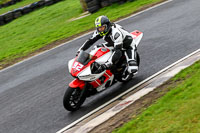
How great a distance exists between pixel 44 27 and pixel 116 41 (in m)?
12.7

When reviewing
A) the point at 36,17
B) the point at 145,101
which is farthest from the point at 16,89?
the point at 36,17

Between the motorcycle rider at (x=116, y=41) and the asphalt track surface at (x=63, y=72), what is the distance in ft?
2.28

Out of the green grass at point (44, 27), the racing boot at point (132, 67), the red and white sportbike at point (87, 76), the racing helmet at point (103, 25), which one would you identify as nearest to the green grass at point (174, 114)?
the racing boot at point (132, 67)

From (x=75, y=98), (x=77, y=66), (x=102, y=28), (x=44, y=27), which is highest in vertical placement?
(x=102, y=28)

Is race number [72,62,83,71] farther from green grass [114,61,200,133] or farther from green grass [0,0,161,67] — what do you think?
green grass [0,0,161,67]

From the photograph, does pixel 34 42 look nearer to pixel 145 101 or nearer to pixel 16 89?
pixel 16 89

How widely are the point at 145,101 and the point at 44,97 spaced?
334cm

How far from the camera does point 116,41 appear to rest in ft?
26.8

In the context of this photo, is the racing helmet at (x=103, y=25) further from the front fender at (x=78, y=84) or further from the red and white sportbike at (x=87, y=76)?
the front fender at (x=78, y=84)

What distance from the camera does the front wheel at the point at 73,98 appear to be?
296 inches

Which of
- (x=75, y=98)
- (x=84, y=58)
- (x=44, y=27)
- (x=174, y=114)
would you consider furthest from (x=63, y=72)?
(x=44, y=27)

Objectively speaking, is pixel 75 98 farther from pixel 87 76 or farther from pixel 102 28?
pixel 102 28

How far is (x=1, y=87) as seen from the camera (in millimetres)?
11203

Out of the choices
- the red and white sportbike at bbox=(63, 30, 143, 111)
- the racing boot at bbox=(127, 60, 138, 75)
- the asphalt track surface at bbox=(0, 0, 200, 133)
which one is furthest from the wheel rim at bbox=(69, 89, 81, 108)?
the racing boot at bbox=(127, 60, 138, 75)
